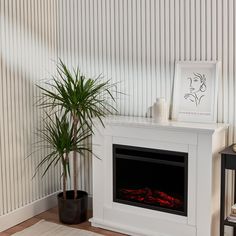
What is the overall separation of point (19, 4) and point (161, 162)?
5.67 feet

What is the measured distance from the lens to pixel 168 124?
3799 mm

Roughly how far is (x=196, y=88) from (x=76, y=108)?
3.14 feet

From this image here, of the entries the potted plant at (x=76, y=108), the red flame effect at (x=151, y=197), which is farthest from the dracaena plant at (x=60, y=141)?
the red flame effect at (x=151, y=197)

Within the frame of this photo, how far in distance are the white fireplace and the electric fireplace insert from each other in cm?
3

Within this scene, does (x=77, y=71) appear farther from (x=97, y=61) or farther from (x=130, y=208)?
(x=130, y=208)

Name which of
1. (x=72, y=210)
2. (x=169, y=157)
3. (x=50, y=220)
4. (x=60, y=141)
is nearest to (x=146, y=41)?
(x=169, y=157)

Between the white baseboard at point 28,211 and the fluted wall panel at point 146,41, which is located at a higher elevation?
the fluted wall panel at point 146,41

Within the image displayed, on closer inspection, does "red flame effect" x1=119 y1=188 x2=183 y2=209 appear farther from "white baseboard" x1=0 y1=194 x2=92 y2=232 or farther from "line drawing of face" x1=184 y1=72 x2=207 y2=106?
"line drawing of face" x1=184 y1=72 x2=207 y2=106

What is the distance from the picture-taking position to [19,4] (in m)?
4.17

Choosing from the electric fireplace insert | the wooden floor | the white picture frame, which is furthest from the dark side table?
the wooden floor

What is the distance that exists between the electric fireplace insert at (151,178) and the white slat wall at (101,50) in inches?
16.9

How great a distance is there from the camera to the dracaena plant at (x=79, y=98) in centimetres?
405

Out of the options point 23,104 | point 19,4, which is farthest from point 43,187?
point 19,4

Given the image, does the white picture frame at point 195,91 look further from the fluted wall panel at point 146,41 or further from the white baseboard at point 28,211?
the white baseboard at point 28,211
